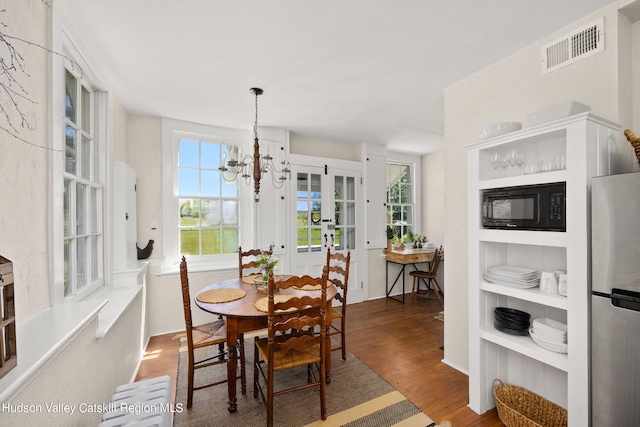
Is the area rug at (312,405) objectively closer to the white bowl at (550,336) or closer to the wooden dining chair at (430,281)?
the white bowl at (550,336)

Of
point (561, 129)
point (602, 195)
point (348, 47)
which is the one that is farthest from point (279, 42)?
point (602, 195)

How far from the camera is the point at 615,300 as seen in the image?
1.37 meters

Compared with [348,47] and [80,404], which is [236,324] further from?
[348,47]

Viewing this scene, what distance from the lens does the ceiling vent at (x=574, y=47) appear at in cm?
167

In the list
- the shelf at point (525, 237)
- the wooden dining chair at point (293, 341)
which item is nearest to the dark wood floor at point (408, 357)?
the wooden dining chair at point (293, 341)

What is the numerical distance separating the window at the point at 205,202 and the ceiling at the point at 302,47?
69 centimetres

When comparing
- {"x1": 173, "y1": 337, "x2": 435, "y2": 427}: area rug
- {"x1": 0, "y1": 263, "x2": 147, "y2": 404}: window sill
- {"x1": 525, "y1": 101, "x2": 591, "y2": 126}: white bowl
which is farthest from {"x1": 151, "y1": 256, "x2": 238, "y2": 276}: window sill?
{"x1": 525, "y1": 101, "x2": 591, "y2": 126}: white bowl

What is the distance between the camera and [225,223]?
3.86 metres

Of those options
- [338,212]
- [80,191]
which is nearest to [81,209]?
[80,191]

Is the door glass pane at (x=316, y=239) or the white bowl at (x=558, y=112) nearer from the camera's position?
the white bowl at (x=558, y=112)

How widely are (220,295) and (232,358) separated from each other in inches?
19.9

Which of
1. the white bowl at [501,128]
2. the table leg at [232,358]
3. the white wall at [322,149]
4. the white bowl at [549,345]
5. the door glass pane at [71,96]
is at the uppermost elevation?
the white wall at [322,149]

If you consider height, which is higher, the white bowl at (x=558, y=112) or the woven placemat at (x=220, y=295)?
the white bowl at (x=558, y=112)

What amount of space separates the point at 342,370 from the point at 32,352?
2213 mm
